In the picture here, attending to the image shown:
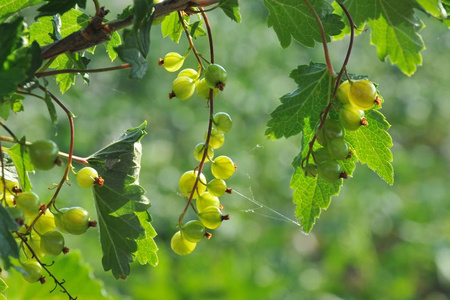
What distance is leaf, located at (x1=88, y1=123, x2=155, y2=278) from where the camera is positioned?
2.26ft

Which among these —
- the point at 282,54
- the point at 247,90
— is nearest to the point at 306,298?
the point at 247,90

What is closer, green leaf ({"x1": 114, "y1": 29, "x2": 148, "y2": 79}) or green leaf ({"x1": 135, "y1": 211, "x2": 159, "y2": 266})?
green leaf ({"x1": 114, "y1": 29, "x2": 148, "y2": 79})

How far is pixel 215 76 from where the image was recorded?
68 centimetres

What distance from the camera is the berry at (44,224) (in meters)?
0.68

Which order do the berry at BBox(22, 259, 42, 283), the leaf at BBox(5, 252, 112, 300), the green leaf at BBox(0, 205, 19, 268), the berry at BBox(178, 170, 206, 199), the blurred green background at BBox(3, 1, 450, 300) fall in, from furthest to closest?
the blurred green background at BBox(3, 1, 450, 300)
the leaf at BBox(5, 252, 112, 300)
the berry at BBox(178, 170, 206, 199)
the berry at BBox(22, 259, 42, 283)
the green leaf at BBox(0, 205, 19, 268)

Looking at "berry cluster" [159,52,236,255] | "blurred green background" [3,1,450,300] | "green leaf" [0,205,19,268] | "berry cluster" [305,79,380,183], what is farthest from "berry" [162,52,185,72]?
"blurred green background" [3,1,450,300]

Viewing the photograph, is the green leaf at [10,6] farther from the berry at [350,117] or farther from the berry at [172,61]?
the berry at [350,117]

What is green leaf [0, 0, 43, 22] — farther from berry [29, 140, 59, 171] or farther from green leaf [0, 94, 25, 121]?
berry [29, 140, 59, 171]

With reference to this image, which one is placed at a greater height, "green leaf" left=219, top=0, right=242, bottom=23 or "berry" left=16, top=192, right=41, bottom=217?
"green leaf" left=219, top=0, right=242, bottom=23

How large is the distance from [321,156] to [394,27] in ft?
0.55

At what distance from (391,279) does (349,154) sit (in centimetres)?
316

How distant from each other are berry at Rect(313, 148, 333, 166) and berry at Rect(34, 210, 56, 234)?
0.31 meters

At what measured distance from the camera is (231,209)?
→ 360cm

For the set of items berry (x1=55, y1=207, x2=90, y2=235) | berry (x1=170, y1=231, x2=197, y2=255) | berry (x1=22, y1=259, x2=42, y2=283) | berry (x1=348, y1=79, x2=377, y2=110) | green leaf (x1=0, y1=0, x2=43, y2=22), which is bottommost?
berry (x1=170, y1=231, x2=197, y2=255)
